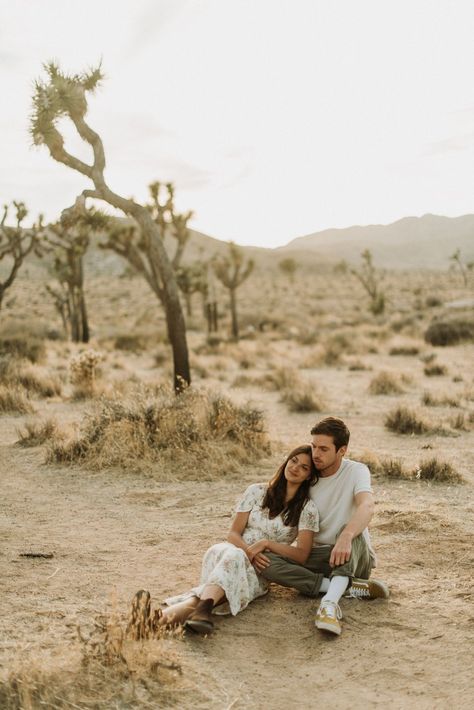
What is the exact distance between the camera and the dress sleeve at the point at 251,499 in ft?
17.4

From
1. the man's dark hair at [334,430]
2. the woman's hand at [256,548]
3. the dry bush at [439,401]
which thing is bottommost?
the dry bush at [439,401]

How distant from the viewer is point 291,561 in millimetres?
5145

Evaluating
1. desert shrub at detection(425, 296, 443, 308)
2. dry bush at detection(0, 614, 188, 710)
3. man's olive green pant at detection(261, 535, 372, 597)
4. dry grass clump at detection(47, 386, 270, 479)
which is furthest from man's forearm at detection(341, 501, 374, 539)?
desert shrub at detection(425, 296, 443, 308)

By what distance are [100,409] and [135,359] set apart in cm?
1402

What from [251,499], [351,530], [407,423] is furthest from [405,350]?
[351,530]

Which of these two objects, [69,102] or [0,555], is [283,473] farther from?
[69,102]

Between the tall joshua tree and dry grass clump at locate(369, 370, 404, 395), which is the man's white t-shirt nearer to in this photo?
the tall joshua tree

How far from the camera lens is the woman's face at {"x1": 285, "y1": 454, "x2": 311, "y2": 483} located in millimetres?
5133

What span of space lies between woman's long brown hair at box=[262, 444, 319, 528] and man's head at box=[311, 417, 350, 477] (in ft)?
0.32

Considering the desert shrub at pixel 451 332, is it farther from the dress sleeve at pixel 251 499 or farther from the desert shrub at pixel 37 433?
the dress sleeve at pixel 251 499

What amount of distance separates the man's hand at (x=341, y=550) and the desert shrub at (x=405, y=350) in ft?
60.2

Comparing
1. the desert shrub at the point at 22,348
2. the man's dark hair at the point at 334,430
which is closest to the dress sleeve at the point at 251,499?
the man's dark hair at the point at 334,430

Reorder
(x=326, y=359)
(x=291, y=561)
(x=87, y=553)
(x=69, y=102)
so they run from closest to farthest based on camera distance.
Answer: (x=291, y=561) < (x=87, y=553) < (x=69, y=102) < (x=326, y=359)

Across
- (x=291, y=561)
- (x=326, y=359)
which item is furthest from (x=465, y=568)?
(x=326, y=359)
